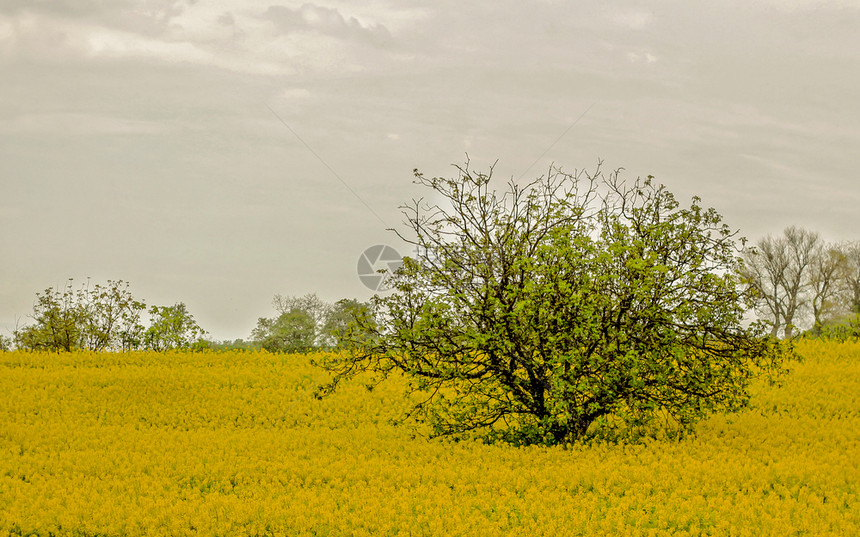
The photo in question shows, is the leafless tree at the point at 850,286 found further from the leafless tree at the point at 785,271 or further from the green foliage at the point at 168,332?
the green foliage at the point at 168,332

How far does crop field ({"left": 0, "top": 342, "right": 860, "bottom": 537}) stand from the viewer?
1287 centimetres

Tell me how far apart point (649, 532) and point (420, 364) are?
27.4 feet

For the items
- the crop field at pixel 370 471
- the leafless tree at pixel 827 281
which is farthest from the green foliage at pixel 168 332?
the leafless tree at pixel 827 281

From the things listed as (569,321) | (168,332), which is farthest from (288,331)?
(569,321)

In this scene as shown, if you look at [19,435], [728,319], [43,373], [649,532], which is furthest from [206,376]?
[649,532]

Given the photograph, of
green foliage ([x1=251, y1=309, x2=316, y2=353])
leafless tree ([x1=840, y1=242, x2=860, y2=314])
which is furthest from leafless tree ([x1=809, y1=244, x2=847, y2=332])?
green foliage ([x1=251, y1=309, x2=316, y2=353])

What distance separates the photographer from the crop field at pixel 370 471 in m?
12.9

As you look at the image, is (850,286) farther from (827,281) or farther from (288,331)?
(288,331)

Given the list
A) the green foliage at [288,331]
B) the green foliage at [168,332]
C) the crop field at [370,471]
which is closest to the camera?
the crop field at [370,471]

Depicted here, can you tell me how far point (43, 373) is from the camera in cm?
2952

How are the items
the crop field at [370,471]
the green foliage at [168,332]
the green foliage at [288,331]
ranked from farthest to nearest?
1. the green foliage at [288,331]
2. the green foliage at [168,332]
3. the crop field at [370,471]

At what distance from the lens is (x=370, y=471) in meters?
16.4

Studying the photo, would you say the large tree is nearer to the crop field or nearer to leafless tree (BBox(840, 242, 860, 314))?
the crop field

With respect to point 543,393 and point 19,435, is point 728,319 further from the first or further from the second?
point 19,435
